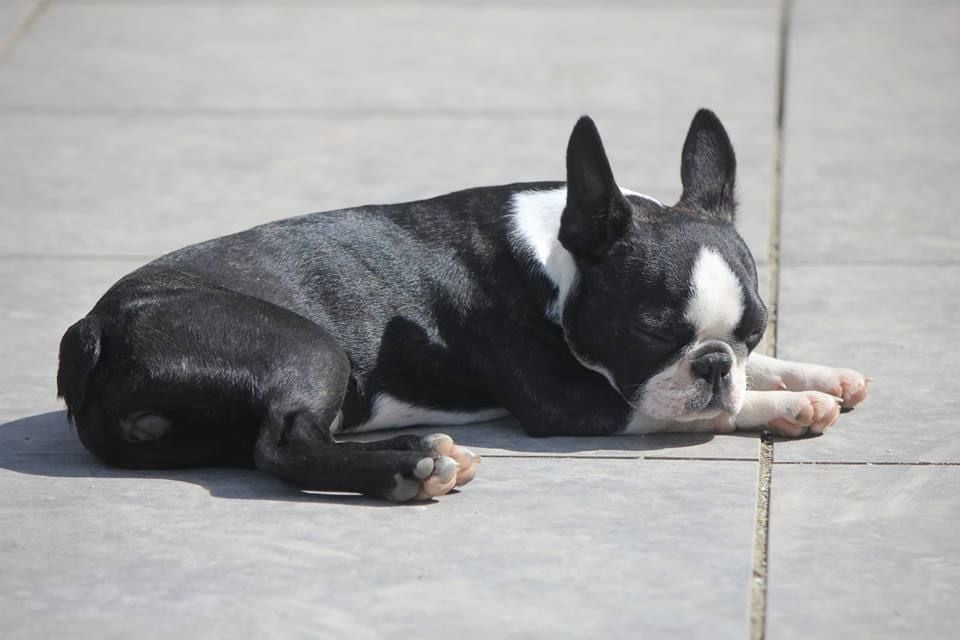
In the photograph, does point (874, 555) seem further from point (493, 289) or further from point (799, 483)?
point (493, 289)

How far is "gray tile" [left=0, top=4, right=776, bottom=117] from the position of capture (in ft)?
31.6

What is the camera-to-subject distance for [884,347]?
20.0 feet

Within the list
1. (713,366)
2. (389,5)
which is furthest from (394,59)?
(713,366)

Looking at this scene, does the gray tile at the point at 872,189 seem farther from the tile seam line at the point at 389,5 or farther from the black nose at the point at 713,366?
the tile seam line at the point at 389,5

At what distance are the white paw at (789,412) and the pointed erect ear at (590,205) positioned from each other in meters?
0.69

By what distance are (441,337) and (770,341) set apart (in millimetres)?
1433

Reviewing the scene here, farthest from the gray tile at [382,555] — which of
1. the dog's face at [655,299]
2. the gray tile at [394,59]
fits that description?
the gray tile at [394,59]

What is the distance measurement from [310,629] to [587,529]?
0.93 metres

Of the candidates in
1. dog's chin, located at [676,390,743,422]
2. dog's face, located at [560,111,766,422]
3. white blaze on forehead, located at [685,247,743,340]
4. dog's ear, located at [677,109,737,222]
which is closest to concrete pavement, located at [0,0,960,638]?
dog's chin, located at [676,390,743,422]

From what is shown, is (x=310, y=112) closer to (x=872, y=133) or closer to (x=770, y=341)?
(x=872, y=133)

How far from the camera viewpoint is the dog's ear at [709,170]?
18.1 ft

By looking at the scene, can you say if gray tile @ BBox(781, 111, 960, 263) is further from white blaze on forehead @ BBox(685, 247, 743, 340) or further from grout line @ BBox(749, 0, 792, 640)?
white blaze on forehead @ BBox(685, 247, 743, 340)

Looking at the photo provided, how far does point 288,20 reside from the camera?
37.3 ft

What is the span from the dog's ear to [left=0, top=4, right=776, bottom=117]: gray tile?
380 cm
